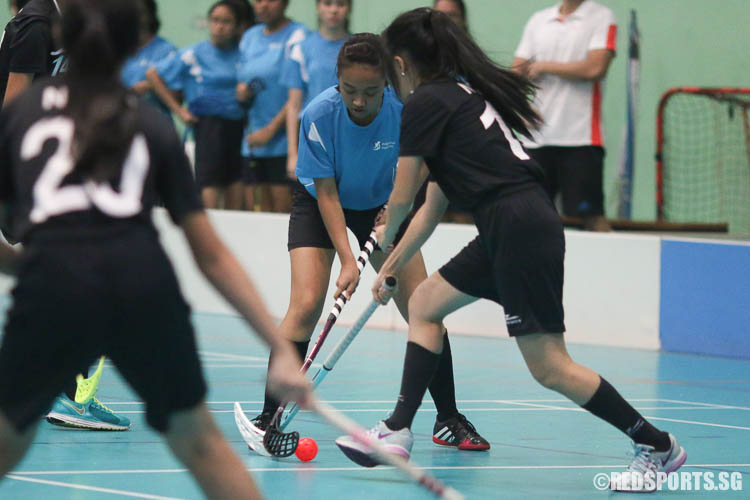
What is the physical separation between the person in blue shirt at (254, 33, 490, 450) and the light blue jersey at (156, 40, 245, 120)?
198 inches

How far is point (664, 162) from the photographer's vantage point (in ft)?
34.9

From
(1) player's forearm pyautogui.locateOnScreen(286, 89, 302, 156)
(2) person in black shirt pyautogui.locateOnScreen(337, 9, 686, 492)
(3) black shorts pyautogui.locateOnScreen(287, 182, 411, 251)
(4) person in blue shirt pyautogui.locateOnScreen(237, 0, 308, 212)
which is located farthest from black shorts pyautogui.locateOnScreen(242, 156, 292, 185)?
(2) person in black shirt pyautogui.locateOnScreen(337, 9, 686, 492)

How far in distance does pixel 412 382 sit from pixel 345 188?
0.98 metres

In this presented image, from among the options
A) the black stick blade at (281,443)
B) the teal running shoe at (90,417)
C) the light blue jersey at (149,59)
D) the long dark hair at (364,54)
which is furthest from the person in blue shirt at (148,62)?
the black stick blade at (281,443)

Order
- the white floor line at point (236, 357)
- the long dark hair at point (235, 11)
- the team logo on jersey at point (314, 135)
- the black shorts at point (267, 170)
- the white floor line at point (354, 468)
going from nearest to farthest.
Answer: the white floor line at point (354, 468) → the team logo on jersey at point (314, 135) → the white floor line at point (236, 357) → the black shorts at point (267, 170) → the long dark hair at point (235, 11)

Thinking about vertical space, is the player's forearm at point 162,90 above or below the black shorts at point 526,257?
below

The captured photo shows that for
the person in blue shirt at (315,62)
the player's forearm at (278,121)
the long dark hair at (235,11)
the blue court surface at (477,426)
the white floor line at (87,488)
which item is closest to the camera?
the white floor line at (87,488)

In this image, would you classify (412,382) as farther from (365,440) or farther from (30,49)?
(30,49)

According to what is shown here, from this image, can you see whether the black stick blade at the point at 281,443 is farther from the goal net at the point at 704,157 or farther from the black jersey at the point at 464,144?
the goal net at the point at 704,157

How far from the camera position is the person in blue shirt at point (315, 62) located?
9.02 meters

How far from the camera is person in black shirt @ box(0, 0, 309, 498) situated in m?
2.59

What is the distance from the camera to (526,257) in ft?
14.2

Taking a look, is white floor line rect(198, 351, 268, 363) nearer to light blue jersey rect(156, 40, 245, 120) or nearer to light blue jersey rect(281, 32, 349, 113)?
light blue jersey rect(281, 32, 349, 113)

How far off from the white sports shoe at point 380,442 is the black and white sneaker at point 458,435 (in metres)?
0.63
